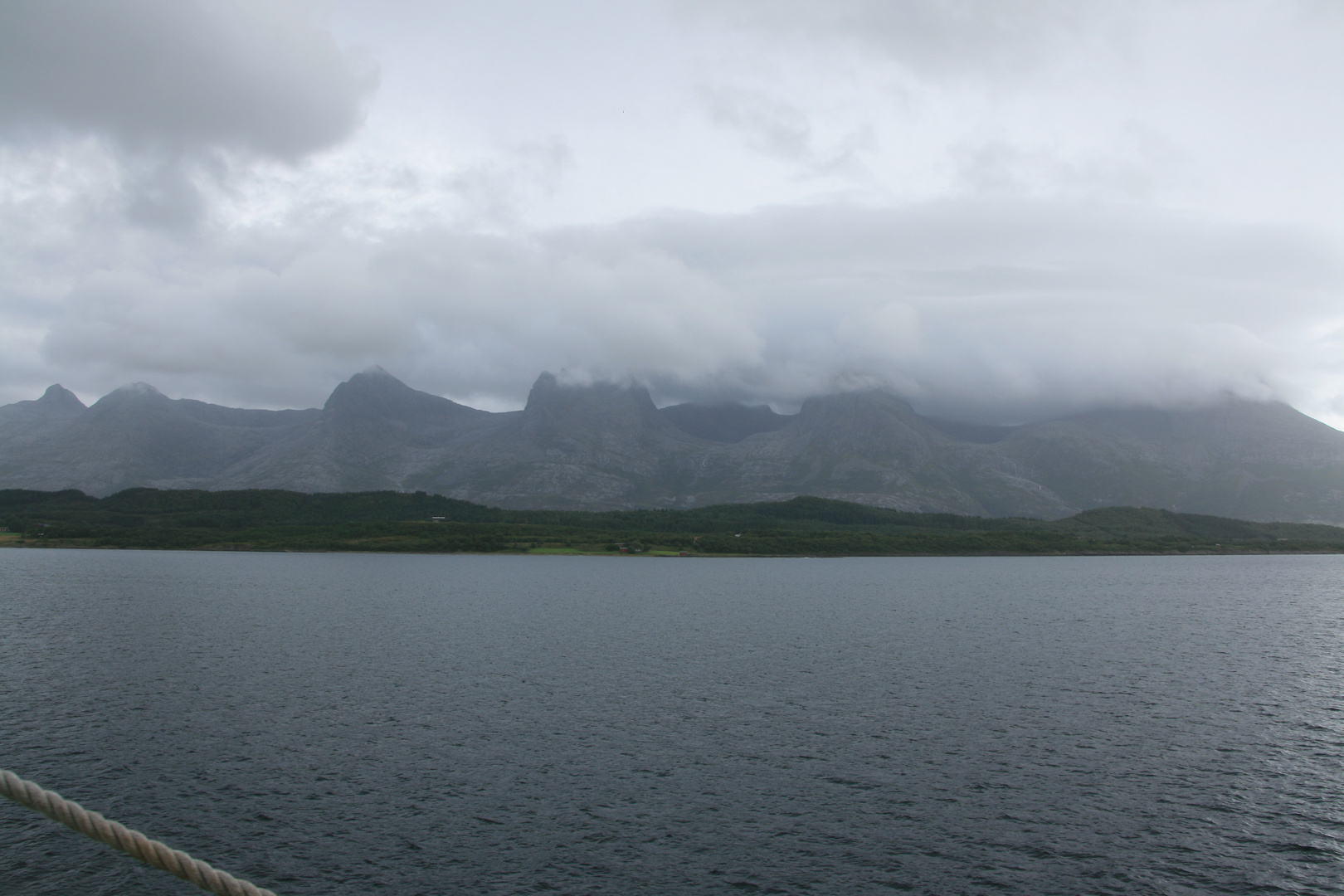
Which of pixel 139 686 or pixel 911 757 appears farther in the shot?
pixel 139 686

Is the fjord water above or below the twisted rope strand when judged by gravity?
below

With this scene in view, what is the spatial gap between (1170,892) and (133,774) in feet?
180

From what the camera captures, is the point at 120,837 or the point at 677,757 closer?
the point at 120,837

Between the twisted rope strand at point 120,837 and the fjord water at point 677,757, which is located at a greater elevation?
the twisted rope strand at point 120,837

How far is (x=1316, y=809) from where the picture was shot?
1668 inches

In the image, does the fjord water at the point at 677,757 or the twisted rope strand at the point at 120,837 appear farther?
the fjord water at the point at 677,757

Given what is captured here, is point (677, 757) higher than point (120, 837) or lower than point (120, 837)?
lower

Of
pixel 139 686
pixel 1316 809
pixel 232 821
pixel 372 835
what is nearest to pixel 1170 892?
pixel 1316 809

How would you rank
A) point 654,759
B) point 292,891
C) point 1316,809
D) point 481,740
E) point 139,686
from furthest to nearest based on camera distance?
point 139,686
point 481,740
point 654,759
point 1316,809
point 292,891

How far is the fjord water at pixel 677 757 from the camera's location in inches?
1401

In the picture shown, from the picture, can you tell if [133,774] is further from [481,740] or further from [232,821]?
[481,740]

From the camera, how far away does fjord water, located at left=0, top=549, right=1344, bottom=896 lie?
35.6m

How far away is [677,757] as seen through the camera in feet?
165

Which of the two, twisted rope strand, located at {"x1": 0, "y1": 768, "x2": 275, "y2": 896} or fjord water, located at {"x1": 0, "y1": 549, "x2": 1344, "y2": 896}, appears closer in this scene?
twisted rope strand, located at {"x1": 0, "y1": 768, "x2": 275, "y2": 896}
